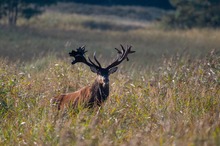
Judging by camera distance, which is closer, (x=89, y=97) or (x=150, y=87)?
(x=89, y=97)

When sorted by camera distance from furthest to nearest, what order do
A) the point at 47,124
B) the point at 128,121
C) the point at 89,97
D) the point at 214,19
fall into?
the point at 214,19
the point at 89,97
the point at 128,121
the point at 47,124

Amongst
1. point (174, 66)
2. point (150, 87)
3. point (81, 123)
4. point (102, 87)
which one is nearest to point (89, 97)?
point (102, 87)

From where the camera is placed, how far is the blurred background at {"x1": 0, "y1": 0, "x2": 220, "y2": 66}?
982 inches

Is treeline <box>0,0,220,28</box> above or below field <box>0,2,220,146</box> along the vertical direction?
above

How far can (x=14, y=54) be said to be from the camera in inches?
868

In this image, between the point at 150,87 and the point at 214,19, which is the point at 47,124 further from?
the point at 214,19

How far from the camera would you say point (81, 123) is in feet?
25.1

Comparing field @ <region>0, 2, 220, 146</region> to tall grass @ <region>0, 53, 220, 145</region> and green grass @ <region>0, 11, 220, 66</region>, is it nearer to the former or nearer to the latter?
tall grass @ <region>0, 53, 220, 145</region>

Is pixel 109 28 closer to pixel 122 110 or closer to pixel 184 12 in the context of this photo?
pixel 184 12

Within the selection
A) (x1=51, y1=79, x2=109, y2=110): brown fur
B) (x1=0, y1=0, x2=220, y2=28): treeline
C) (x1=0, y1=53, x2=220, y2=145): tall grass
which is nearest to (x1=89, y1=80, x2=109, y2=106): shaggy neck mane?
(x1=51, y1=79, x2=109, y2=110): brown fur

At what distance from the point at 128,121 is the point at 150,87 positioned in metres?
2.06

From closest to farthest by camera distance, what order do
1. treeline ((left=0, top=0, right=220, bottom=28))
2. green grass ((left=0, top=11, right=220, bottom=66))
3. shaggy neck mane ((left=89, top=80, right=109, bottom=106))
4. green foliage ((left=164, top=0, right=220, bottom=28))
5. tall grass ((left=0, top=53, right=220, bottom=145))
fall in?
tall grass ((left=0, top=53, right=220, bottom=145))
shaggy neck mane ((left=89, top=80, right=109, bottom=106))
green grass ((left=0, top=11, right=220, bottom=66))
treeline ((left=0, top=0, right=220, bottom=28))
green foliage ((left=164, top=0, right=220, bottom=28))

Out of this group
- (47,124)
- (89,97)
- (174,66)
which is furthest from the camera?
(174,66)

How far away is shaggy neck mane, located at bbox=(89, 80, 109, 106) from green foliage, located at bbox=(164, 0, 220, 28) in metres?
37.1
